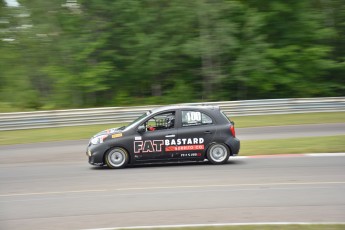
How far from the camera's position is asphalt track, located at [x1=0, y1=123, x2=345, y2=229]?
7.65m

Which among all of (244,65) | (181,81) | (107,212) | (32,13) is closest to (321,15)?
(244,65)

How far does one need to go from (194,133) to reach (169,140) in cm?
69

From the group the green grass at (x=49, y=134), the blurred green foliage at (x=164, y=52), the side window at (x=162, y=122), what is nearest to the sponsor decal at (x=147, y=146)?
the side window at (x=162, y=122)

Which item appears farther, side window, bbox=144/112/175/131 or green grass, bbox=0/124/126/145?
green grass, bbox=0/124/126/145

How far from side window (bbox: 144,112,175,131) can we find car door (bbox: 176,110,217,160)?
24cm

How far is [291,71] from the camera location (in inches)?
1161

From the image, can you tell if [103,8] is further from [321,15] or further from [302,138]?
[302,138]

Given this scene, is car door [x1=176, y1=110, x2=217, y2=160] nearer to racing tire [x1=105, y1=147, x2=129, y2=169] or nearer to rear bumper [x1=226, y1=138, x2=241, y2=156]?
rear bumper [x1=226, y1=138, x2=241, y2=156]

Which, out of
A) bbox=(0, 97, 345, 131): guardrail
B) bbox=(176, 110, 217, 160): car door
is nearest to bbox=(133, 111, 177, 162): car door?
bbox=(176, 110, 217, 160): car door

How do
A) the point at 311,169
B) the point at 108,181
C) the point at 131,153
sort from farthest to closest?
the point at 131,153 < the point at 311,169 < the point at 108,181

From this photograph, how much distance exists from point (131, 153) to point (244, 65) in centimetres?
1674

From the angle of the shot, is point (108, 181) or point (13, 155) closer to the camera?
point (108, 181)

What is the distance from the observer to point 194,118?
12.8 meters

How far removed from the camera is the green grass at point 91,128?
1975 cm
